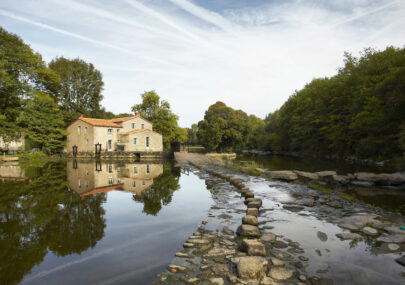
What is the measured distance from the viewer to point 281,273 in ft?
11.7

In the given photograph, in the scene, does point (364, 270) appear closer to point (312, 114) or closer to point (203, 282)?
point (203, 282)

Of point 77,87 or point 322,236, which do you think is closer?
point 322,236

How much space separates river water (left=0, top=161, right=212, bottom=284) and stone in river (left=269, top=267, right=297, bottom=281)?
1.88 meters

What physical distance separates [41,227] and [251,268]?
5707mm

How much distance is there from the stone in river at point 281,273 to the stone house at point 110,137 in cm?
3460

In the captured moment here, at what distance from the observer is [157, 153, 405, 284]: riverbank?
355 cm

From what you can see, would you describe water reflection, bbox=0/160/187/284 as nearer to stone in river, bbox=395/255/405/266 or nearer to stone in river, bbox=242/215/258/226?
stone in river, bbox=242/215/258/226

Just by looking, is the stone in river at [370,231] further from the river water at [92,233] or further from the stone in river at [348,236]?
the river water at [92,233]

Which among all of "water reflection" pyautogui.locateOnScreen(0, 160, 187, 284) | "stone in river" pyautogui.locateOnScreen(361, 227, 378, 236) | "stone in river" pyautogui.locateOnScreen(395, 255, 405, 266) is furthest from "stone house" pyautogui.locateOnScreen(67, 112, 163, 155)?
"stone in river" pyautogui.locateOnScreen(395, 255, 405, 266)

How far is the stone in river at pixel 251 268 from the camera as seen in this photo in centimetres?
342

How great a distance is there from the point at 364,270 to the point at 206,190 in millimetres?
7659

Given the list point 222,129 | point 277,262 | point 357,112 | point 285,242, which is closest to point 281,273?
point 277,262

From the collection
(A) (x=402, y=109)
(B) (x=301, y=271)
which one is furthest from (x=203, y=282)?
(A) (x=402, y=109)

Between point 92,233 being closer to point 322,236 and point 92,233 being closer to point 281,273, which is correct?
point 281,273
